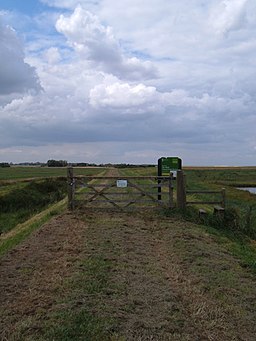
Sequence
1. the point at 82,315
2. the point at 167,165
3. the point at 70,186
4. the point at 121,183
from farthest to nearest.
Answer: the point at 167,165 → the point at 121,183 → the point at 70,186 → the point at 82,315

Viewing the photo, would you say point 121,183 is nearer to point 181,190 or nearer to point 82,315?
point 181,190

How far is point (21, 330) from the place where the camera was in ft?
17.5

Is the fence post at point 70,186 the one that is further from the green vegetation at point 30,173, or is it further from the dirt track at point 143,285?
the green vegetation at point 30,173

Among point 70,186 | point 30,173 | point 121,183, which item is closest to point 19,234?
point 70,186

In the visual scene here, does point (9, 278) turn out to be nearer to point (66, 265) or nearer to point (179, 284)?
point (66, 265)

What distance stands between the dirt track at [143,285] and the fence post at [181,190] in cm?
412

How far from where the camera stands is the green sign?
1894 centimetres

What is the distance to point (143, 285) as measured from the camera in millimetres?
7305

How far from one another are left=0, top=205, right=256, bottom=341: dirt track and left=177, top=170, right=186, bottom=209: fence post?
13.5 feet

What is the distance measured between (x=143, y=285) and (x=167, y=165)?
12.0m

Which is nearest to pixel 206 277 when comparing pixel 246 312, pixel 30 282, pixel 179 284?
pixel 179 284

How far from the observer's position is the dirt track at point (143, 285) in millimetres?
5535

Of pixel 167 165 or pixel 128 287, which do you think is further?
pixel 167 165

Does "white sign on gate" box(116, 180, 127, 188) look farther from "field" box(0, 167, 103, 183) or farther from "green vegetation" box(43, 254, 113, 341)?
"field" box(0, 167, 103, 183)
